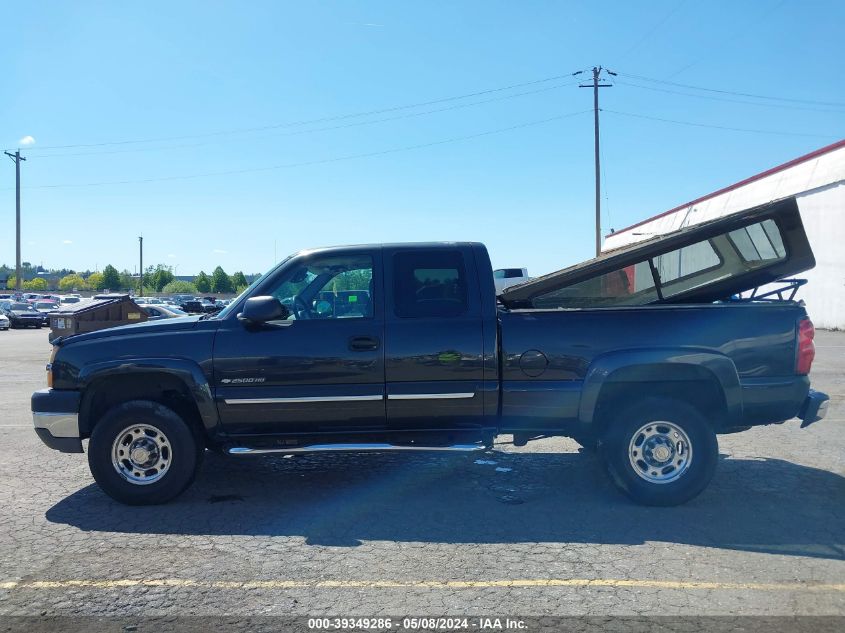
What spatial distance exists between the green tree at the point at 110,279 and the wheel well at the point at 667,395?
124145 mm

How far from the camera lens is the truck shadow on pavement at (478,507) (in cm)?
455

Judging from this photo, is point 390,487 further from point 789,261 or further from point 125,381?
point 789,261

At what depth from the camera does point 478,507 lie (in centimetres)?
511

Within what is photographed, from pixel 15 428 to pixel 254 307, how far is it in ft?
16.7

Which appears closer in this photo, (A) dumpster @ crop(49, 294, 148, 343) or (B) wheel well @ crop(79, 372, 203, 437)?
(B) wheel well @ crop(79, 372, 203, 437)

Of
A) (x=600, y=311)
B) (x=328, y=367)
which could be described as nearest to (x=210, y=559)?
(x=328, y=367)

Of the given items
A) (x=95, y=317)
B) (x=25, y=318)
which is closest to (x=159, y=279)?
(x=25, y=318)

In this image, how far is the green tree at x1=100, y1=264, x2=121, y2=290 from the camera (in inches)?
4579

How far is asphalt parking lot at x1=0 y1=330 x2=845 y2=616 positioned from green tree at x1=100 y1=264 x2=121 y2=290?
396 ft

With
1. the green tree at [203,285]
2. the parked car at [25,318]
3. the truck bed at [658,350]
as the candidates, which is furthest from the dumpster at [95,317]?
the green tree at [203,285]

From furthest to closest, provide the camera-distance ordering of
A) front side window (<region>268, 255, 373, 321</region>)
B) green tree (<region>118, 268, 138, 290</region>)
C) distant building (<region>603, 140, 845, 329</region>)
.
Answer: green tree (<region>118, 268, 138, 290</region>) < distant building (<region>603, 140, 845, 329</region>) < front side window (<region>268, 255, 373, 321</region>)

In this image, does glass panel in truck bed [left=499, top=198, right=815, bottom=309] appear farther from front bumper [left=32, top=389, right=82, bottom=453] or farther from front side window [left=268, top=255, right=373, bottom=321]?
front bumper [left=32, top=389, right=82, bottom=453]

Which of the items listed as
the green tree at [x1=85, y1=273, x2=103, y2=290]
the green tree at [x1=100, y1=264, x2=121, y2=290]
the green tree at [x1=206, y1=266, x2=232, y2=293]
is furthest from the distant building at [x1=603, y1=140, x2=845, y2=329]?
the green tree at [x1=85, y1=273, x2=103, y2=290]

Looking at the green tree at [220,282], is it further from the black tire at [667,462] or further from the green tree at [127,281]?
the black tire at [667,462]
